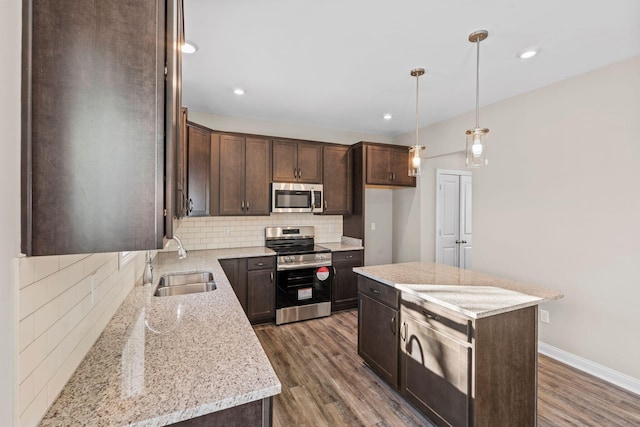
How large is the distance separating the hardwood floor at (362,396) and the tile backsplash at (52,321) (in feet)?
4.78

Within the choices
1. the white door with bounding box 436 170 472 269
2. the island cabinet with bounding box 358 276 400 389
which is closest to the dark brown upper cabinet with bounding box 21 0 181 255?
the island cabinet with bounding box 358 276 400 389

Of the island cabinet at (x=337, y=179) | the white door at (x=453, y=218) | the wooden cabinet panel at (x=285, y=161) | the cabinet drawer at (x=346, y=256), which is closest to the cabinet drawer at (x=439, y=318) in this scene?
the cabinet drawer at (x=346, y=256)

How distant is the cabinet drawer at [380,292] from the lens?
2.22 meters

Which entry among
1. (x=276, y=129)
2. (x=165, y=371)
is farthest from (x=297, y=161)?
(x=165, y=371)

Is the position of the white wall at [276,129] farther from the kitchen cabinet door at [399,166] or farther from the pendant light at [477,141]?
the pendant light at [477,141]

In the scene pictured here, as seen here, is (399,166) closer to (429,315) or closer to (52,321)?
(429,315)

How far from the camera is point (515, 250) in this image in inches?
128

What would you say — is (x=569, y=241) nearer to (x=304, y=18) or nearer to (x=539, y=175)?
(x=539, y=175)

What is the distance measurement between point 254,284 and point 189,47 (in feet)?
8.33

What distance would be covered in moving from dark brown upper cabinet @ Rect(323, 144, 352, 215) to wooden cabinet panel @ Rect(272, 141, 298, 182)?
0.46 meters

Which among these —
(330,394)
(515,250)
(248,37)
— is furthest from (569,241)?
(248,37)

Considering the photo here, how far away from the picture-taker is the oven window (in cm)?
400

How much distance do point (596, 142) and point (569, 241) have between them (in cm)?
92

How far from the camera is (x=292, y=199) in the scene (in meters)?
4.07
